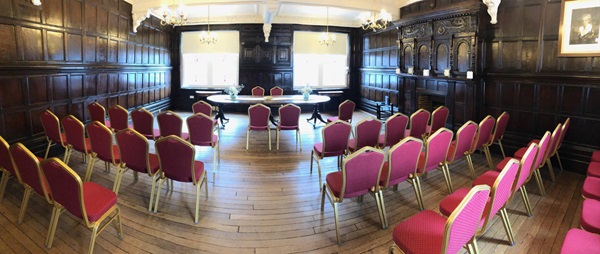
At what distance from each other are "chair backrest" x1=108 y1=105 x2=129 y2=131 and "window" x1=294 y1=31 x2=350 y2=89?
7.51 m

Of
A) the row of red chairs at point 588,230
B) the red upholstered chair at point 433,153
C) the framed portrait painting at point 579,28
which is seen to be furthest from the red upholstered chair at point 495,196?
the framed portrait painting at point 579,28

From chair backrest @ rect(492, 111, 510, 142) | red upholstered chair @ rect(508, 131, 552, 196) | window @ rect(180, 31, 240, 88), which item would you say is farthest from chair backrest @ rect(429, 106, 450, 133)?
window @ rect(180, 31, 240, 88)

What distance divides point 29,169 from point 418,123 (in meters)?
5.13

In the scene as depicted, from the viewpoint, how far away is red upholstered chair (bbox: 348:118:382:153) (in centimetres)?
489

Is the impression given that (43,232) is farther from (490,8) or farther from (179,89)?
(179,89)

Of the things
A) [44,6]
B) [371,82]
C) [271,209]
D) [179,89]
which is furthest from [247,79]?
[271,209]

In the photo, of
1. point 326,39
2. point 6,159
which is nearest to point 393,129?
point 6,159

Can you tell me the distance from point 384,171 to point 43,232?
3408 mm

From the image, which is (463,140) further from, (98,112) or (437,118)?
(98,112)

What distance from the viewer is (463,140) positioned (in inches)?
173

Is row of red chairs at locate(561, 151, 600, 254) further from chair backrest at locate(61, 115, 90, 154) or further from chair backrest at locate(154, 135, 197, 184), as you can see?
chair backrest at locate(61, 115, 90, 154)

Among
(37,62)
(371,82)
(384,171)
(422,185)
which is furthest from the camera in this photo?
(371,82)

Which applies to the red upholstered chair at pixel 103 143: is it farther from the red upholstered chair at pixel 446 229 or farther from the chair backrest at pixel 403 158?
the red upholstered chair at pixel 446 229

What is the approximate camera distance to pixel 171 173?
→ 3.62 metres
